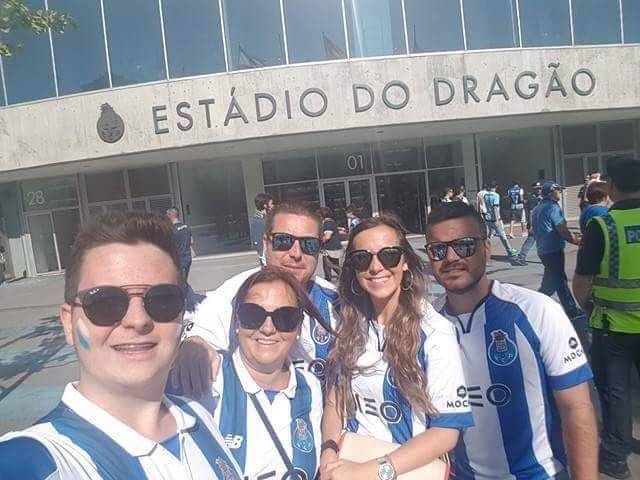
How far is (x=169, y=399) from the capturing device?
1.45 meters

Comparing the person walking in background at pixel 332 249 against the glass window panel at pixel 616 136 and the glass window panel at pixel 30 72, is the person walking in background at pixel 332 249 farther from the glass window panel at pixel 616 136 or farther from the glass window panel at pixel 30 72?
the glass window panel at pixel 616 136

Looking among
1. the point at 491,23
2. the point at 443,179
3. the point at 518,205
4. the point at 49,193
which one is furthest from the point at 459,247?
the point at 49,193

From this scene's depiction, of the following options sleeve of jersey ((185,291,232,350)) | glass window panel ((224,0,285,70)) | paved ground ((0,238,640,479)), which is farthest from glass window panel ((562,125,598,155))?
sleeve of jersey ((185,291,232,350))

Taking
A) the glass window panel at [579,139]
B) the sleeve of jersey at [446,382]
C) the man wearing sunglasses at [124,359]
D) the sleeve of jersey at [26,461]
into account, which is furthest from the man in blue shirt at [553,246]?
the glass window panel at [579,139]

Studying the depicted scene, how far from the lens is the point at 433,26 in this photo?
47.4ft

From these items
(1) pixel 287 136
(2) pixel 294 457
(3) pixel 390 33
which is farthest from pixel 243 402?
(3) pixel 390 33

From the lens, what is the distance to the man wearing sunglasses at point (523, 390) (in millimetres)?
1804

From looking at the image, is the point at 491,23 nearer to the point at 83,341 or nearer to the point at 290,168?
the point at 290,168

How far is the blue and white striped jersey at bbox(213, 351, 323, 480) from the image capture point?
1.65 metres

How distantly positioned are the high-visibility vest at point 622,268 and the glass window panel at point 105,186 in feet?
55.2

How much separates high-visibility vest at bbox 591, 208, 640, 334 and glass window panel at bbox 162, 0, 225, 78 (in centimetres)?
1285

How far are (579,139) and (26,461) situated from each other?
20465 millimetres

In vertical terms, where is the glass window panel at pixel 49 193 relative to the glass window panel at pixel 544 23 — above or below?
below

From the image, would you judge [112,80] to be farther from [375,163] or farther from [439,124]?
[439,124]
